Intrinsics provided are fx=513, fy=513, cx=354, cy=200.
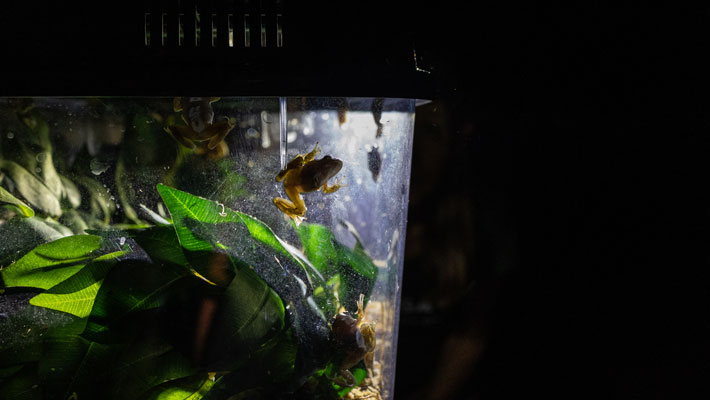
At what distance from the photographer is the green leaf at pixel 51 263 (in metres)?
0.33

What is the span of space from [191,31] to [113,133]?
8 centimetres

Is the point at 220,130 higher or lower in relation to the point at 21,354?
higher

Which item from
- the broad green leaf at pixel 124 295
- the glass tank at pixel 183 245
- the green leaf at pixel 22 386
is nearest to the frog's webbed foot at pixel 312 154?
the glass tank at pixel 183 245

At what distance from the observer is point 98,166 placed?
1.11 feet

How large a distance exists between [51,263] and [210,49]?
175 millimetres

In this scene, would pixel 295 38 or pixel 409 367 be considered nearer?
pixel 295 38

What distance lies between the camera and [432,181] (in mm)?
543

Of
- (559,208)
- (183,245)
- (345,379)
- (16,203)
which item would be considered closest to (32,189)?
(16,203)

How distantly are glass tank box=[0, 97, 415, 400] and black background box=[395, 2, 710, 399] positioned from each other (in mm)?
201

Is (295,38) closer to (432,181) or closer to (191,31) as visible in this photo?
(191,31)

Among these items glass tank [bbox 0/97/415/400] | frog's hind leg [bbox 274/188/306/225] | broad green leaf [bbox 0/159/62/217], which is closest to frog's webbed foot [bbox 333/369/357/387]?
glass tank [bbox 0/97/415/400]

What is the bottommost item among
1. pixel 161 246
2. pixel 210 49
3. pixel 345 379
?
pixel 345 379

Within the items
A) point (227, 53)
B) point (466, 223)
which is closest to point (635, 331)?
point (466, 223)

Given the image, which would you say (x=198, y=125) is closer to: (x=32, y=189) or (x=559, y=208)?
(x=32, y=189)
